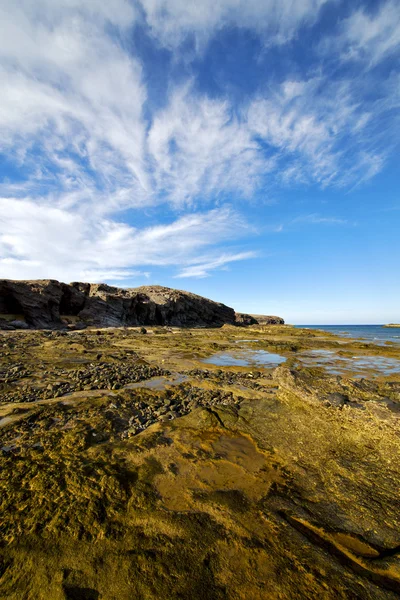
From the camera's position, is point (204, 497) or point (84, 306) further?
point (84, 306)

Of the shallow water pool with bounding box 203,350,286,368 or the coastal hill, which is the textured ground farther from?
the coastal hill

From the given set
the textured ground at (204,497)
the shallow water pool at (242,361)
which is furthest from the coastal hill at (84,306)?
the textured ground at (204,497)

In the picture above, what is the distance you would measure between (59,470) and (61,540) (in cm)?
169

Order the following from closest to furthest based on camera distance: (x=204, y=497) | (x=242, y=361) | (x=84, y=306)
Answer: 1. (x=204, y=497)
2. (x=242, y=361)
3. (x=84, y=306)

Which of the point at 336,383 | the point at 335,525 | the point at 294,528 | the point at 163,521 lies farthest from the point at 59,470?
the point at 336,383

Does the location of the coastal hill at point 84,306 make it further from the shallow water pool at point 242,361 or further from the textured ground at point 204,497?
the textured ground at point 204,497

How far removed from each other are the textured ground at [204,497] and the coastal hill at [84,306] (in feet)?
138

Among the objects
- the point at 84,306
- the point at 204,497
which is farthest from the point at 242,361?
the point at 84,306

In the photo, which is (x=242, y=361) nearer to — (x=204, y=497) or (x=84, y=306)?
(x=204, y=497)

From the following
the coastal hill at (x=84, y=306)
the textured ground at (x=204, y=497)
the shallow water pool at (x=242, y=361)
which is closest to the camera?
the textured ground at (x=204, y=497)

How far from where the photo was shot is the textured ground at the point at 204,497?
289 centimetres

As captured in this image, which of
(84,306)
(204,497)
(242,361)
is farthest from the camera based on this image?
(84,306)

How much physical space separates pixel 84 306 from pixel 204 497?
6247 centimetres

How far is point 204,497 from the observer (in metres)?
4.33
